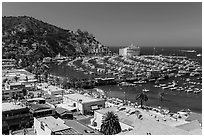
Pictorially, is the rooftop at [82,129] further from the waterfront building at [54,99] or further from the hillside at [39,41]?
the hillside at [39,41]

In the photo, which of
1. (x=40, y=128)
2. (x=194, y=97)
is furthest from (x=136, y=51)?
(x=40, y=128)

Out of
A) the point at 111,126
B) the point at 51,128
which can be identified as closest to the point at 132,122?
the point at 111,126

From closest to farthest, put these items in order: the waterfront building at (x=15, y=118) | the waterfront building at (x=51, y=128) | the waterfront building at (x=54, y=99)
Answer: the waterfront building at (x=51, y=128) < the waterfront building at (x=15, y=118) < the waterfront building at (x=54, y=99)

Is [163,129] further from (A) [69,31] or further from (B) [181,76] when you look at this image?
(A) [69,31]

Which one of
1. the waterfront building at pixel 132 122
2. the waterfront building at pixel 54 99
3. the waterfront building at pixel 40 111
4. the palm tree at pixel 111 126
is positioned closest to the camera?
the waterfront building at pixel 132 122

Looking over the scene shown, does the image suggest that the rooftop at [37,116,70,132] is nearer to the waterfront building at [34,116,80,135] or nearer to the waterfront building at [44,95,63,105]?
the waterfront building at [34,116,80,135]

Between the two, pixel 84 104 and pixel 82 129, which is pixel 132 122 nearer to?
pixel 82 129

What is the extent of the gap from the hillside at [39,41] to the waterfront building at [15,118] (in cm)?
2838

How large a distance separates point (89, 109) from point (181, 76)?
59.3 ft

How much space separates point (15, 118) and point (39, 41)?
49.0 m

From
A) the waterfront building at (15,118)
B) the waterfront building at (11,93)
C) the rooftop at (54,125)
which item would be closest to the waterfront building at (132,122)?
the rooftop at (54,125)

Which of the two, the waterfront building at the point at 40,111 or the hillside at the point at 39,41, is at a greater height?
the hillside at the point at 39,41

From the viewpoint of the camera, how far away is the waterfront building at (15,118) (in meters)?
11.2

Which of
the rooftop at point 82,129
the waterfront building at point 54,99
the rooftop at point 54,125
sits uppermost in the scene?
the rooftop at point 54,125
